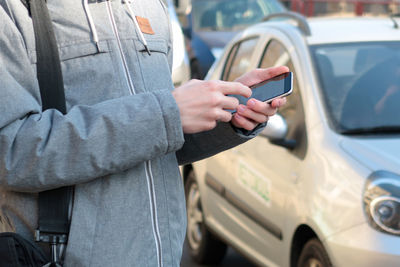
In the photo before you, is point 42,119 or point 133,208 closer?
point 42,119

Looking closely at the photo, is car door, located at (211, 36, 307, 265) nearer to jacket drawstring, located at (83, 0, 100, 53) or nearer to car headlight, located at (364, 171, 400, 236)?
car headlight, located at (364, 171, 400, 236)

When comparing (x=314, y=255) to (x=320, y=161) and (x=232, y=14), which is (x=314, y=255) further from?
(x=232, y=14)

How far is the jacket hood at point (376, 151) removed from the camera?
3293mm

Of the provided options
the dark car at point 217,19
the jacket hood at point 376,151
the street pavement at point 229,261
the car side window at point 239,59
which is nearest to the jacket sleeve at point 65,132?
the jacket hood at point 376,151

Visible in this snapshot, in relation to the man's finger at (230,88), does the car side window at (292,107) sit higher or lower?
lower

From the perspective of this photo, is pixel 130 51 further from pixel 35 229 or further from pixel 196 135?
pixel 35 229

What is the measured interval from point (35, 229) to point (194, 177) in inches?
146

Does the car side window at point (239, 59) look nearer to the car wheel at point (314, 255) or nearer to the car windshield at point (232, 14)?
the car wheel at point (314, 255)

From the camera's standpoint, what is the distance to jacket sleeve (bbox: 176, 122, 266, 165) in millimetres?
1812

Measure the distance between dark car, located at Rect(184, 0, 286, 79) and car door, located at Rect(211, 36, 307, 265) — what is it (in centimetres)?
621

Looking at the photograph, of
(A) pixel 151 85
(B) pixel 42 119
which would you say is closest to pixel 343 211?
(A) pixel 151 85

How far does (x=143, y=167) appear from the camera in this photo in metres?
1.66

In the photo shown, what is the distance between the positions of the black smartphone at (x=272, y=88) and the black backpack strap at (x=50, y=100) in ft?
1.34

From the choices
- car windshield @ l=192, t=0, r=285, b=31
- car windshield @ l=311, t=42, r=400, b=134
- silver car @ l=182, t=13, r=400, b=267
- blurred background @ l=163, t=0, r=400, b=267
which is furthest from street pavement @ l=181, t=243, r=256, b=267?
car windshield @ l=192, t=0, r=285, b=31
